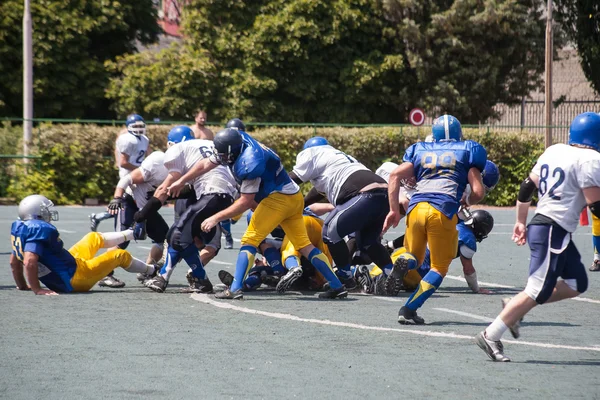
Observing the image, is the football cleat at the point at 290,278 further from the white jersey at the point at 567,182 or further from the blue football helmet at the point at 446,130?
the white jersey at the point at 567,182

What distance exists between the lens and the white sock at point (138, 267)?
10.8 metres

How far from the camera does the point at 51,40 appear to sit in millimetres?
31547

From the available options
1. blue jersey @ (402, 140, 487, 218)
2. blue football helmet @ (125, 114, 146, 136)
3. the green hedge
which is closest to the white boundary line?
blue jersey @ (402, 140, 487, 218)

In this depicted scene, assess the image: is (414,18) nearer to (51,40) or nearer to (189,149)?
(51,40)

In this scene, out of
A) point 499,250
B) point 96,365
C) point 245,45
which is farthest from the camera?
point 245,45

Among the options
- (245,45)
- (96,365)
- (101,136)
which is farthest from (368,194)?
(245,45)

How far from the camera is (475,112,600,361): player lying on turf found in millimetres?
6828

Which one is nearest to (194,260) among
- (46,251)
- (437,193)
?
(46,251)

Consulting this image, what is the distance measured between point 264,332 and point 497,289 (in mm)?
3727

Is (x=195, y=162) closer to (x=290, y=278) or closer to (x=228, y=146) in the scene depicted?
(x=228, y=146)

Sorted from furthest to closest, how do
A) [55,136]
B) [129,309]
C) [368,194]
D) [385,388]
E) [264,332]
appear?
1. [55,136]
2. [368,194]
3. [129,309]
4. [264,332]
5. [385,388]

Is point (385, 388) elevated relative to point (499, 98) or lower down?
lower down

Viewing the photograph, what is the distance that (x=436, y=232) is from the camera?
8.38m

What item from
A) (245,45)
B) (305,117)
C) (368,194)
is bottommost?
(368,194)
